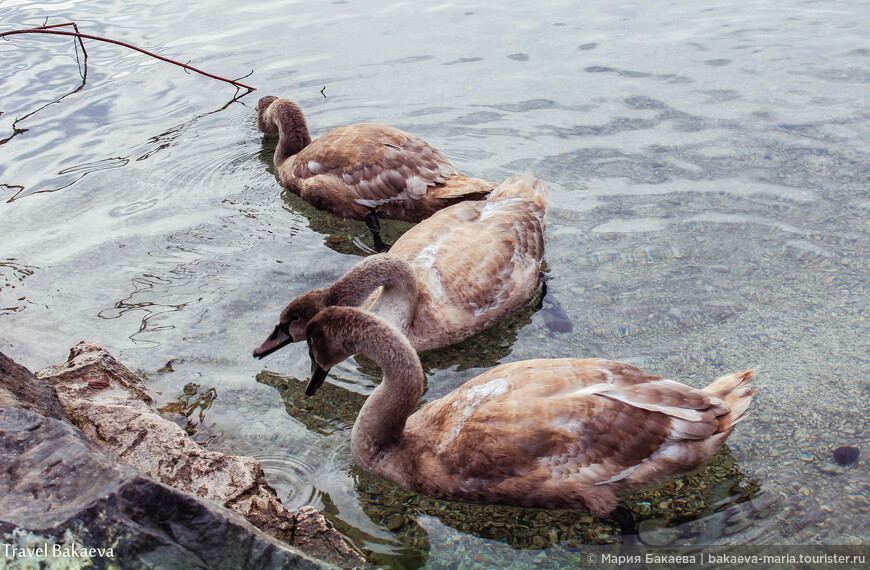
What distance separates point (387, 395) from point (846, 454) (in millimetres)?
2848

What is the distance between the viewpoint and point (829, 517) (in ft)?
13.4

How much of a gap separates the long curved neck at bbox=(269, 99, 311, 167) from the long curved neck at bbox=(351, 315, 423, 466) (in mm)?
4834

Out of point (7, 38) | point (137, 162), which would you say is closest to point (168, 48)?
point (7, 38)

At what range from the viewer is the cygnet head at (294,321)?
5.46 m

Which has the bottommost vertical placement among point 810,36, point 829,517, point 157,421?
point 829,517

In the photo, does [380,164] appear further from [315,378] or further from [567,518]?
[567,518]

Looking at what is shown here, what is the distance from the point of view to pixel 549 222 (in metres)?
7.41

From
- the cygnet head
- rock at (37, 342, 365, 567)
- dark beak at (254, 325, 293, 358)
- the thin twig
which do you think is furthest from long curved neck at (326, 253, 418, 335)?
the thin twig

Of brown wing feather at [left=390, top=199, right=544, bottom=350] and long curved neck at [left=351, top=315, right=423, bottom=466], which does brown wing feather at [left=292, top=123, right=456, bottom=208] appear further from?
long curved neck at [left=351, top=315, right=423, bottom=466]

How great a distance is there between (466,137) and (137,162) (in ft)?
13.6

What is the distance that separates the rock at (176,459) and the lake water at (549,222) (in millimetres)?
398

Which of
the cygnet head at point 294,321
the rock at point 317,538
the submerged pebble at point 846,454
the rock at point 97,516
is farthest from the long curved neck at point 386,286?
the submerged pebble at point 846,454

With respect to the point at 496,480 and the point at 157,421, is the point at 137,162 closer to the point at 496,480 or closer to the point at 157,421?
the point at 157,421

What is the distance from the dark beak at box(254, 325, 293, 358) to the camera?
5.55 metres
